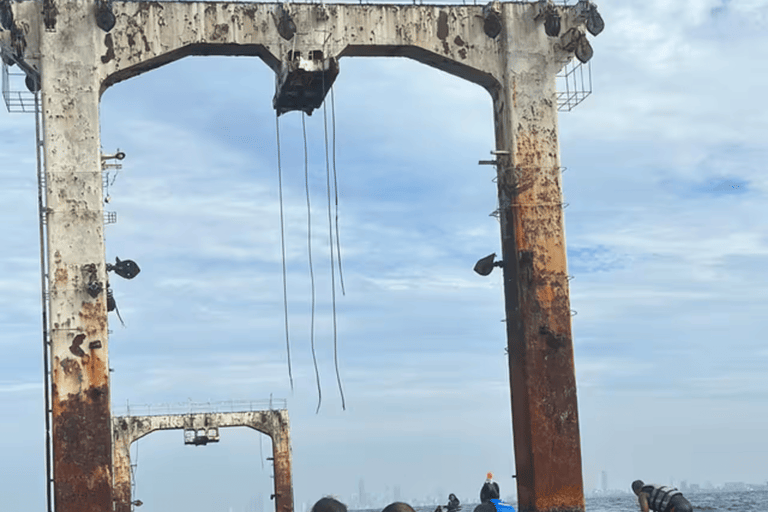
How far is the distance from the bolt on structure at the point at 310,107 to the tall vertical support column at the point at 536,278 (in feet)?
0.09

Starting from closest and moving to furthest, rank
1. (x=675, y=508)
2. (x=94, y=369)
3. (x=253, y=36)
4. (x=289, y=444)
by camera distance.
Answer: (x=675, y=508)
(x=94, y=369)
(x=253, y=36)
(x=289, y=444)

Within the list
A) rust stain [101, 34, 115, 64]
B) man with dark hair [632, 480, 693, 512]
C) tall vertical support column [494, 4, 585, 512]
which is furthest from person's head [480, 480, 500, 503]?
rust stain [101, 34, 115, 64]

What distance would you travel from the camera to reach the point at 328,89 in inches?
888

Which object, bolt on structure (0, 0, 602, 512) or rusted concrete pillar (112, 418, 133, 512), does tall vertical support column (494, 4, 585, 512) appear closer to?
bolt on structure (0, 0, 602, 512)

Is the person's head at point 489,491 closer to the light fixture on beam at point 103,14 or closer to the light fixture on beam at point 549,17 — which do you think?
the light fixture on beam at point 549,17

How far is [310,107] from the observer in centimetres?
2328

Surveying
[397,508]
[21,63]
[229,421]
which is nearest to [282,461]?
[229,421]

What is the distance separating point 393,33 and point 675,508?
Answer: 434 inches

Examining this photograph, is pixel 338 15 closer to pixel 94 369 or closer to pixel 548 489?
pixel 94 369

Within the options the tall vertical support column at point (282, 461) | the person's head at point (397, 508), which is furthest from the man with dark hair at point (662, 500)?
the tall vertical support column at point (282, 461)

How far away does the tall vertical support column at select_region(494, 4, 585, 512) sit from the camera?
21.7 m

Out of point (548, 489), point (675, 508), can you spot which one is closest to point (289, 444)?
point (548, 489)

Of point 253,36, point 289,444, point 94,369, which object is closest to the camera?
point 94,369

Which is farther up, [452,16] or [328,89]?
[452,16]
